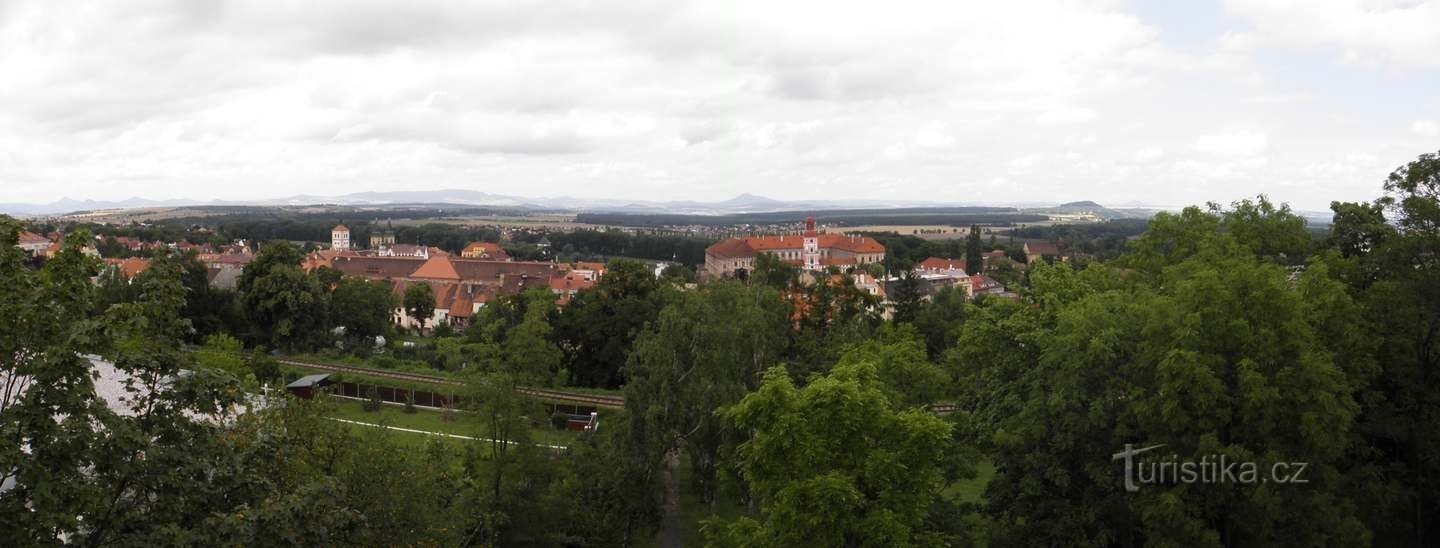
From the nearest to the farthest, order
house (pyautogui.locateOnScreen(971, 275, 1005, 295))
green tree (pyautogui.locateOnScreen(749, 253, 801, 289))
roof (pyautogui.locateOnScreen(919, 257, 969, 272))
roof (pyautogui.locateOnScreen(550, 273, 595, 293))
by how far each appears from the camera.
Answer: green tree (pyautogui.locateOnScreen(749, 253, 801, 289)) < roof (pyautogui.locateOnScreen(550, 273, 595, 293)) < house (pyautogui.locateOnScreen(971, 275, 1005, 295)) < roof (pyautogui.locateOnScreen(919, 257, 969, 272))

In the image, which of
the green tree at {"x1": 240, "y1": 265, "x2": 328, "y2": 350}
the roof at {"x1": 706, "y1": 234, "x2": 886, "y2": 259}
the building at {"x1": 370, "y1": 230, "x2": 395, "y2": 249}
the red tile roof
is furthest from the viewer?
the building at {"x1": 370, "y1": 230, "x2": 395, "y2": 249}

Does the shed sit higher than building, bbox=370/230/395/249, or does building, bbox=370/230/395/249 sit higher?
the shed

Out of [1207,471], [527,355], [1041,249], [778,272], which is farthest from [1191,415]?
[1041,249]

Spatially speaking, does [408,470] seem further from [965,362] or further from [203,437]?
[965,362]

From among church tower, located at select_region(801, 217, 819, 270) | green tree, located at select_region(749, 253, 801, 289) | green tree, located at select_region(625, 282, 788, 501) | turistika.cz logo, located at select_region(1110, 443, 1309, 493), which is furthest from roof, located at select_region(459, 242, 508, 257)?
turistika.cz logo, located at select_region(1110, 443, 1309, 493)

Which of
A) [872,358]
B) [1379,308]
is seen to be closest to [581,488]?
[872,358]

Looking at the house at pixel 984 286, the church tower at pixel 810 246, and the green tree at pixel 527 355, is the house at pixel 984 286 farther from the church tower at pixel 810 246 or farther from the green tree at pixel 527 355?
the green tree at pixel 527 355

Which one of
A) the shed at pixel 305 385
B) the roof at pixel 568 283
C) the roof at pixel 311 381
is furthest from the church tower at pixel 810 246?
the shed at pixel 305 385

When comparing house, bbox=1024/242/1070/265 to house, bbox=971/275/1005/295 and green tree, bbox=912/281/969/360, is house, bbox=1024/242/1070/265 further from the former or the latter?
green tree, bbox=912/281/969/360
